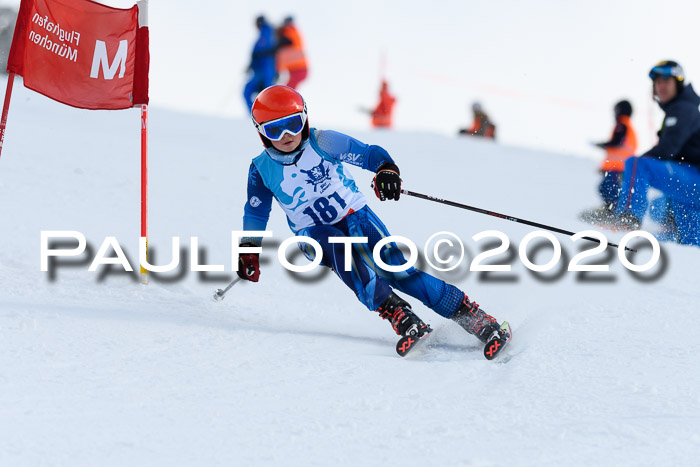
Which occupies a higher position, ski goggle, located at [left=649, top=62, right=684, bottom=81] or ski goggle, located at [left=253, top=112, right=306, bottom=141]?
ski goggle, located at [left=649, top=62, right=684, bottom=81]

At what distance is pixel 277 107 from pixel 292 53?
9.26 meters

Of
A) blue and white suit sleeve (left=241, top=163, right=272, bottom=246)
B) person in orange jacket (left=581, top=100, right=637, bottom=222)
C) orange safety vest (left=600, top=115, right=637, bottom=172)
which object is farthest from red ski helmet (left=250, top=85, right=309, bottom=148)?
orange safety vest (left=600, top=115, right=637, bottom=172)

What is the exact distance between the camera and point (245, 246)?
430cm

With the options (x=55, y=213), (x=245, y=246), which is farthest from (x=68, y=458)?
(x=55, y=213)

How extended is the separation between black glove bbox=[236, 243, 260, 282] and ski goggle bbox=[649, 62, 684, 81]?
4.72 meters

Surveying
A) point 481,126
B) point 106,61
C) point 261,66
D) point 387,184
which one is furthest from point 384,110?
point 387,184

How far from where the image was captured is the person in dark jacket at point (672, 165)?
7141 millimetres

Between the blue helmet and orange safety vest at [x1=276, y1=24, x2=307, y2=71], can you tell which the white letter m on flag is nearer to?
the blue helmet

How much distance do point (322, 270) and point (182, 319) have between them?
2028 mm

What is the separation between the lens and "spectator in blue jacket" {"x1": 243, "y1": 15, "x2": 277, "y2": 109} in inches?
489

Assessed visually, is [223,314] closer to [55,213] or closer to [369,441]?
[369,441]

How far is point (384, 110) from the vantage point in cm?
1691

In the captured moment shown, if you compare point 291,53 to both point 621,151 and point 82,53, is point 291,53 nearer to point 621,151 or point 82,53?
point 621,151

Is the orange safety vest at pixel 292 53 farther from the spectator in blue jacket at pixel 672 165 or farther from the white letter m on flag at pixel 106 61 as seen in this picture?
the white letter m on flag at pixel 106 61
